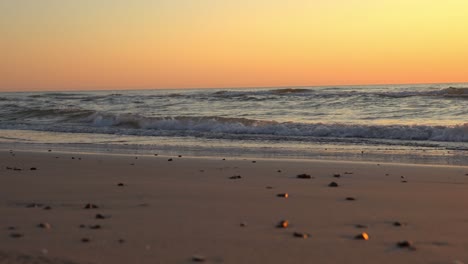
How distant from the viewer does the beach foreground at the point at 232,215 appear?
335cm

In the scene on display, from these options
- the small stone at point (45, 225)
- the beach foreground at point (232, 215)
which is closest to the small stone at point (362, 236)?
the beach foreground at point (232, 215)

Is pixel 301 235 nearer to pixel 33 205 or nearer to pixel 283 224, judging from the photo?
pixel 283 224

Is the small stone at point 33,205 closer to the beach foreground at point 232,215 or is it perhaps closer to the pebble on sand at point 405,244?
the beach foreground at point 232,215

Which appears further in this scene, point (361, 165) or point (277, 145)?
point (277, 145)

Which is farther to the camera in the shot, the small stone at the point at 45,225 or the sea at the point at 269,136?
the sea at the point at 269,136

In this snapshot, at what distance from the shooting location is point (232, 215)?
4457 mm

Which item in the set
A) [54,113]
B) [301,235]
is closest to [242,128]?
[54,113]

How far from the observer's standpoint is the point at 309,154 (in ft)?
33.3

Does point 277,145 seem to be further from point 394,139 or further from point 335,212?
point 335,212

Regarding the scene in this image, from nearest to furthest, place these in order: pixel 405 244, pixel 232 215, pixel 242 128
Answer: pixel 405 244 → pixel 232 215 → pixel 242 128

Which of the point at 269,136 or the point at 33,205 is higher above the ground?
the point at 33,205

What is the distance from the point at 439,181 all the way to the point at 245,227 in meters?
3.47

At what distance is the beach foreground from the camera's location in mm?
3346

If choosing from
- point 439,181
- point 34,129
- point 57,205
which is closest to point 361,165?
point 439,181
